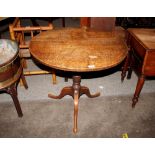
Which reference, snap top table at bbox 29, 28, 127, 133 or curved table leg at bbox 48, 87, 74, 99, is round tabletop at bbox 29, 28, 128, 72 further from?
curved table leg at bbox 48, 87, 74, 99

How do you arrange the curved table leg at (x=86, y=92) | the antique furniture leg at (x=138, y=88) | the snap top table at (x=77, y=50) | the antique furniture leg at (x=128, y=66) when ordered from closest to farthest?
1. the snap top table at (x=77, y=50)
2. the antique furniture leg at (x=138, y=88)
3. the curved table leg at (x=86, y=92)
4. the antique furniture leg at (x=128, y=66)

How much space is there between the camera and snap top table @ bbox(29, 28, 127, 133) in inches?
64.8

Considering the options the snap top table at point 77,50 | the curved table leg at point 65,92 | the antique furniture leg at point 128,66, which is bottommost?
the curved table leg at point 65,92

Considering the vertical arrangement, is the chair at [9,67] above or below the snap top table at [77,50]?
below

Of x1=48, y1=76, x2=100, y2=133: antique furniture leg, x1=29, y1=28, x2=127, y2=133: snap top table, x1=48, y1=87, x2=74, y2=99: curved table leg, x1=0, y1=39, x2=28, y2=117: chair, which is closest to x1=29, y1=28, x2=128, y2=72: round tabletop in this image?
x1=29, y1=28, x2=127, y2=133: snap top table

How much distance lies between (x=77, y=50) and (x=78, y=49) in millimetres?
26

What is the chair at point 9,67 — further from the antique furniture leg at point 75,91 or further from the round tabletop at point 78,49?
the antique furniture leg at point 75,91

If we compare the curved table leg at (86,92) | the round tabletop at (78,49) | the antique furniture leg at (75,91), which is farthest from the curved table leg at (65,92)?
the round tabletop at (78,49)

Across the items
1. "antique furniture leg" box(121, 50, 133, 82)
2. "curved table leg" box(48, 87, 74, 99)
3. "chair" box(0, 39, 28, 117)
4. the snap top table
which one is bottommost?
"curved table leg" box(48, 87, 74, 99)

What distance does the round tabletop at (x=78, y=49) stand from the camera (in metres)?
1.65

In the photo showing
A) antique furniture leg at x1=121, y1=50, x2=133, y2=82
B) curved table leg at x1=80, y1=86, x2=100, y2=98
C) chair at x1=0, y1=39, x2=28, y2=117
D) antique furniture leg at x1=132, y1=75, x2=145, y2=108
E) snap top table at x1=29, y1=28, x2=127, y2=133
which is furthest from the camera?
antique furniture leg at x1=121, y1=50, x2=133, y2=82

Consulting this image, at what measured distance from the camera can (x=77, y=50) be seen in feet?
6.14
